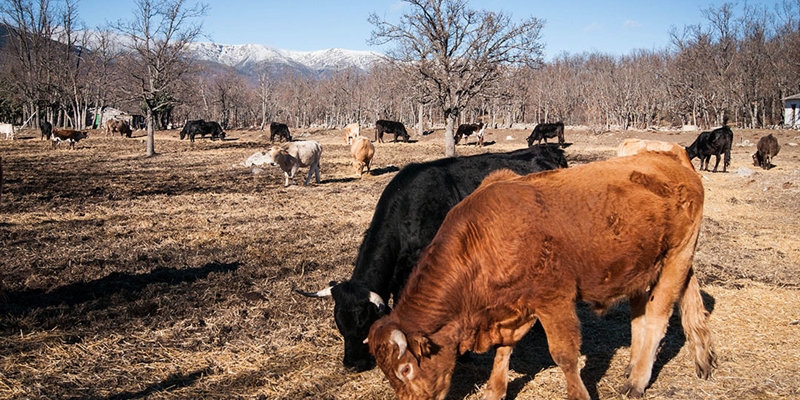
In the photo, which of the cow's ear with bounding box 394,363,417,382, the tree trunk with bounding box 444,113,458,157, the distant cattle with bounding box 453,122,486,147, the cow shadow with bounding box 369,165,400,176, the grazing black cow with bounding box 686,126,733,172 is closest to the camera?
the cow's ear with bounding box 394,363,417,382

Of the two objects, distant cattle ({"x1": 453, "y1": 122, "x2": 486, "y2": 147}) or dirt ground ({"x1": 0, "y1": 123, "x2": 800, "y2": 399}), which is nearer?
dirt ground ({"x1": 0, "y1": 123, "x2": 800, "y2": 399})

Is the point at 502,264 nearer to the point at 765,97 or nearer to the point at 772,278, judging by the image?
the point at 772,278

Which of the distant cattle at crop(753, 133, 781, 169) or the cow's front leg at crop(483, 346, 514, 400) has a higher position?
the distant cattle at crop(753, 133, 781, 169)

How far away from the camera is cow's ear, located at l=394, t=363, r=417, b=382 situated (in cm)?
321

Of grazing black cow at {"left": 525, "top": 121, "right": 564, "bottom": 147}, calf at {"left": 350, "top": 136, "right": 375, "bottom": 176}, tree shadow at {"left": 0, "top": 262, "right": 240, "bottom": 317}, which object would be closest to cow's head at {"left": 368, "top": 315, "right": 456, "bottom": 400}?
tree shadow at {"left": 0, "top": 262, "right": 240, "bottom": 317}

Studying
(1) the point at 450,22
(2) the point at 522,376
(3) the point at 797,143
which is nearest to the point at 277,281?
(2) the point at 522,376

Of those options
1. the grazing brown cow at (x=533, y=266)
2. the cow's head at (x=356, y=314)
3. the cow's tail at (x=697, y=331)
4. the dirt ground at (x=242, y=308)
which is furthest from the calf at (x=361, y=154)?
the cow's tail at (x=697, y=331)

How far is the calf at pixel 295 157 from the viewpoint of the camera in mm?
16234

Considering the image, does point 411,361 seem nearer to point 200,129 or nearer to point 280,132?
point 280,132

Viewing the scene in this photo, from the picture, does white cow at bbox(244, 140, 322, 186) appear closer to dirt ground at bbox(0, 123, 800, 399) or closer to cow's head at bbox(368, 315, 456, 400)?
dirt ground at bbox(0, 123, 800, 399)

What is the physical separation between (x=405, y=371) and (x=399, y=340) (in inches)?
10.1

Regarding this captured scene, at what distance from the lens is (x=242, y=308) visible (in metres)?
5.86

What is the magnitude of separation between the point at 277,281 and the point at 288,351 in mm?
2079

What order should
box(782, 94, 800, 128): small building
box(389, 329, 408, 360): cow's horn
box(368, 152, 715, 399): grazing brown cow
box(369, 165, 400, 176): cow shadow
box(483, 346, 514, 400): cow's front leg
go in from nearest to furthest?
box(389, 329, 408, 360): cow's horn < box(368, 152, 715, 399): grazing brown cow < box(483, 346, 514, 400): cow's front leg < box(369, 165, 400, 176): cow shadow < box(782, 94, 800, 128): small building
